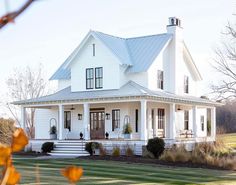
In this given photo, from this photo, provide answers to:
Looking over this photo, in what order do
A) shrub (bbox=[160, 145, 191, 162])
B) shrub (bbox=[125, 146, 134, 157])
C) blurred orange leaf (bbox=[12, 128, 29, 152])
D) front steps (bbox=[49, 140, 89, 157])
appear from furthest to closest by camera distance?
front steps (bbox=[49, 140, 89, 157]) < shrub (bbox=[125, 146, 134, 157]) < shrub (bbox=[160, 145, 191, 162]) < blurred orange leaf (bbox=[12, 128, 29, 152])

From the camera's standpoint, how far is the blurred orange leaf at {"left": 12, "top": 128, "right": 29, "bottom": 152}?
156cm

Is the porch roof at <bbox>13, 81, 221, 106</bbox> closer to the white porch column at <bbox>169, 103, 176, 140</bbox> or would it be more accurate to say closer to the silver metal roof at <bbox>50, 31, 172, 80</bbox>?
the white porch column at <bbox>169, 103, 176, 140</bbox>

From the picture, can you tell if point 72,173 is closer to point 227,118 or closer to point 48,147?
point 48,147

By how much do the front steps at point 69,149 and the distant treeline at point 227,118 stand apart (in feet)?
179

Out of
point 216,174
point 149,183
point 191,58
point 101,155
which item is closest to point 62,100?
point 101,155

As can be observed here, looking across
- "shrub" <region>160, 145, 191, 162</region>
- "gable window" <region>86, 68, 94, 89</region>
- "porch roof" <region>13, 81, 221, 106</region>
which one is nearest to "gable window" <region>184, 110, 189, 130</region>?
"porch roof" <region>13, 81, 221, 106</region>

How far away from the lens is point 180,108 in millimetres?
36969

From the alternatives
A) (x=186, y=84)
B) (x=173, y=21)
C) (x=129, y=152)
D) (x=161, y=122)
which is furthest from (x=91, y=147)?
(x=173, y=21)

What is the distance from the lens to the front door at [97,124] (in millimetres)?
33219

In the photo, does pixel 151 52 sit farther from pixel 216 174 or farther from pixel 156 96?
pixel 216 174

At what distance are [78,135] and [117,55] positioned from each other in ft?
20.7

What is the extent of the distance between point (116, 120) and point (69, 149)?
425cm

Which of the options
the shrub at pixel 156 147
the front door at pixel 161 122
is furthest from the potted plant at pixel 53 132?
the shrub at pixel 156 147

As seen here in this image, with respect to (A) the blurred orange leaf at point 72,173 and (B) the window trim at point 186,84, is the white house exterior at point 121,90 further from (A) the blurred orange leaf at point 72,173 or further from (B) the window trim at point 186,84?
(A) the blurred orange leaf at point 72,173
